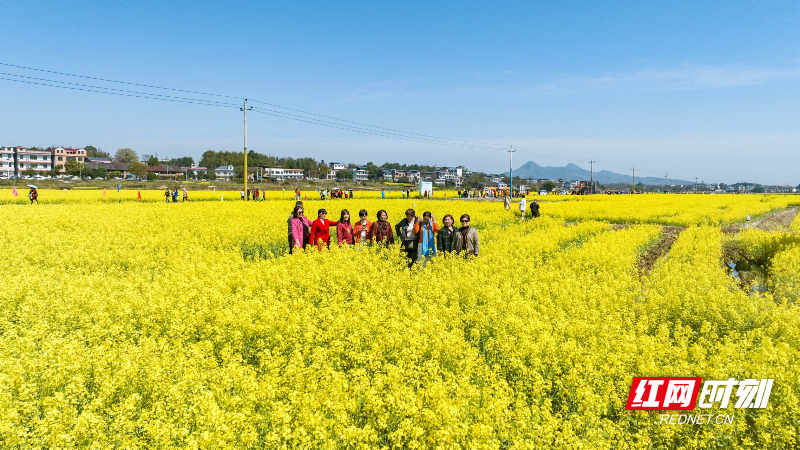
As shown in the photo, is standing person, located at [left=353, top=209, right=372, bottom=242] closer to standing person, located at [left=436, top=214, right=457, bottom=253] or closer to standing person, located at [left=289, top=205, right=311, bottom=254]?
standing person, located at [left=289, top=205, right=311, bottom=254]

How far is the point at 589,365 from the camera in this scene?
16.3 ft

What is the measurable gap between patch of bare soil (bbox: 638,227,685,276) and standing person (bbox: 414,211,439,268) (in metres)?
7.22

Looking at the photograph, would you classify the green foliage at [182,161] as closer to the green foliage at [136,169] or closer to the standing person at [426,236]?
the green foliage at [136,169]

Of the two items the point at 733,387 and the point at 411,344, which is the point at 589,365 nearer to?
the point at 733,387

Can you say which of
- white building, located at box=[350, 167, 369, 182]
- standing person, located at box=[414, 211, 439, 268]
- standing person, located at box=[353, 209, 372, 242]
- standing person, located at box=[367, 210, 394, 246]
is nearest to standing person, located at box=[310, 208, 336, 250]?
standing person, located at box=[353, 209, 372, 242]

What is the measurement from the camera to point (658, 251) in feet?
60.0

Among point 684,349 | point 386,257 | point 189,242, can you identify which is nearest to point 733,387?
point 684,349

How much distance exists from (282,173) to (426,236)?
6347 inches

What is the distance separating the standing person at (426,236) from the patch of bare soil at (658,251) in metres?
7.22

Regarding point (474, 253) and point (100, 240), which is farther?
point (100, 240)

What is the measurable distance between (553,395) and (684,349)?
2067 mm

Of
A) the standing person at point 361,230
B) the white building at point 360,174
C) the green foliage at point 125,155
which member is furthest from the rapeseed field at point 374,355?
the green foliage at point 125,155

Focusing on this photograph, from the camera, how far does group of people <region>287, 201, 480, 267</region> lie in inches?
431

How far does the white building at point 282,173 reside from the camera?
158m
